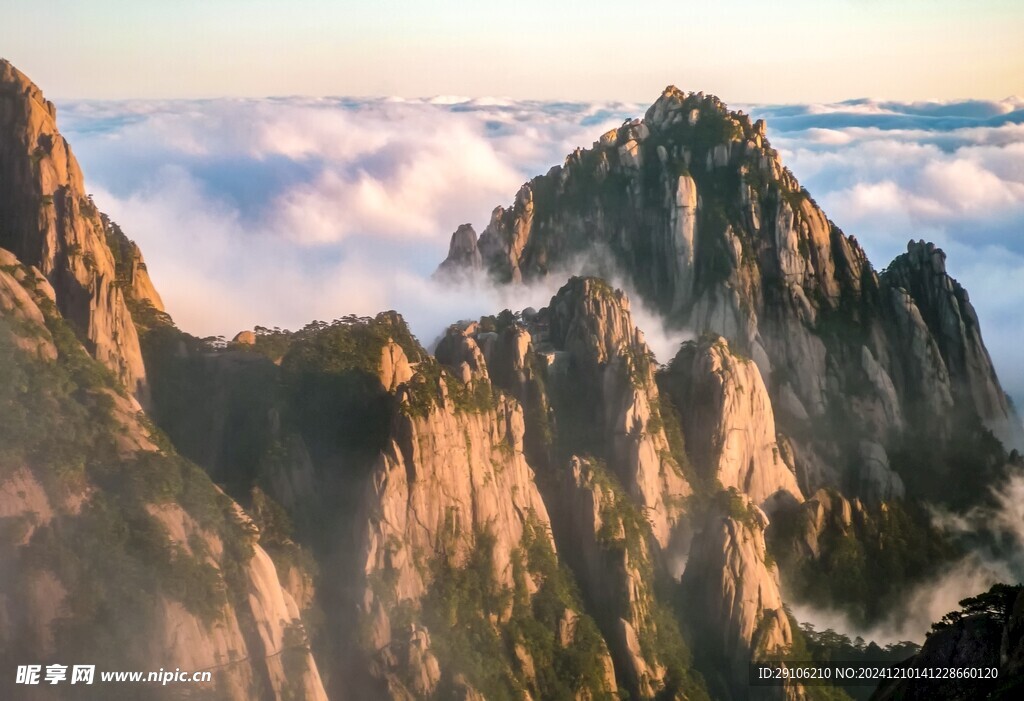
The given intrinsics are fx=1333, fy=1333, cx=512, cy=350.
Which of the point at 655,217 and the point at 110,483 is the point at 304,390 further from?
the point at 655,217

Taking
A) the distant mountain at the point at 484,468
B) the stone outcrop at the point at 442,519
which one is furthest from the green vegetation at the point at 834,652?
the stone outcrop at the point at 442,519

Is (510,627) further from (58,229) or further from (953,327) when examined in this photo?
(953,327)

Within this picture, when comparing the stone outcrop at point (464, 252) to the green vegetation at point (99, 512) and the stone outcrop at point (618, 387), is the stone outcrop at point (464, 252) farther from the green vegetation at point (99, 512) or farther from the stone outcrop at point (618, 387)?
the green vegetation at point (99, 512)

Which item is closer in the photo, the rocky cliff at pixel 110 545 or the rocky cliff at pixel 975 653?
the rocky cliff at pixel 975 653

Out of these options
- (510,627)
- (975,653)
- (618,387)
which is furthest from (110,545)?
(618,387)

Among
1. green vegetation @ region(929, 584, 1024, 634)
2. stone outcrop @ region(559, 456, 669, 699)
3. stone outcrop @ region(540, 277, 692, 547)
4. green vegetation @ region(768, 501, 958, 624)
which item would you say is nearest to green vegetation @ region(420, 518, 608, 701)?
stone outcrop @ region(559, 456, 669, 699)

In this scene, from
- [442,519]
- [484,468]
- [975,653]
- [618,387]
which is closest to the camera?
[975,653]

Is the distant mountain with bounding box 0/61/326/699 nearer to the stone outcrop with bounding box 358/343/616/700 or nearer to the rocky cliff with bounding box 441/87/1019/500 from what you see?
the stone outcrop with bounding box 358/343/616/700

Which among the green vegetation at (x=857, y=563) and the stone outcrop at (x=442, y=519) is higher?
the stone outcrop at (x=442, y=519)
